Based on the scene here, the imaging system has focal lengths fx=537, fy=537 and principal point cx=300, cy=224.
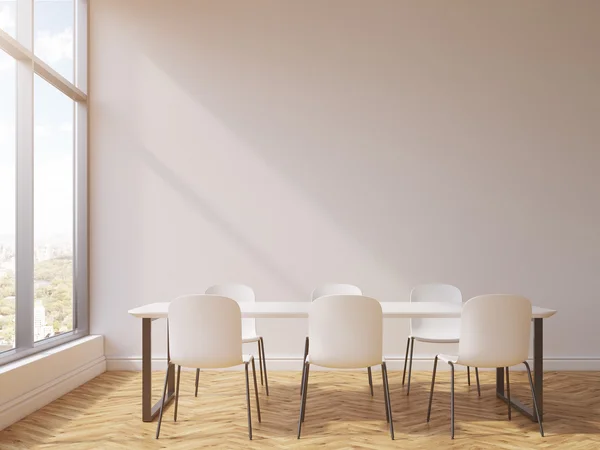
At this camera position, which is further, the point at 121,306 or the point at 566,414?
the point at 121,306

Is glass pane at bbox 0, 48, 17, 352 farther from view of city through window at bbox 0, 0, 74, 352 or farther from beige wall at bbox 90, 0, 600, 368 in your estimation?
beige wall at bbox 90, 0, 600, 368

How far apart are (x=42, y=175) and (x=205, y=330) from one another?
7.45 ft

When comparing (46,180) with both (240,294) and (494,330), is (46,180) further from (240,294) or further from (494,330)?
(494,330)

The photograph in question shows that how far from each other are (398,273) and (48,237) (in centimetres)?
306

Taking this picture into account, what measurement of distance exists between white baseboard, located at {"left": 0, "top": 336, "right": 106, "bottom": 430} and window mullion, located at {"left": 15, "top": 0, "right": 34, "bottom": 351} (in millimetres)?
318

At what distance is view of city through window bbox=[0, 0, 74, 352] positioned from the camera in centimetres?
377

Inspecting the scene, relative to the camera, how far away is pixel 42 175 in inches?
171

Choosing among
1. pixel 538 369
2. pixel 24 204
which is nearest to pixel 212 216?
pixel 24 204

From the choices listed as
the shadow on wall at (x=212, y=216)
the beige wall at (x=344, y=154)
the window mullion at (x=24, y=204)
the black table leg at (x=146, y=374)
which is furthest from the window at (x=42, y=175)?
the black table leg at (x=146, y=374)

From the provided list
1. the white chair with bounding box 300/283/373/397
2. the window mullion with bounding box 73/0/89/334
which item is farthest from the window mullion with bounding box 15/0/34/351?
the white chair with bounding box 300/283/373/397

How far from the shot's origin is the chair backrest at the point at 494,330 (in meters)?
3.05

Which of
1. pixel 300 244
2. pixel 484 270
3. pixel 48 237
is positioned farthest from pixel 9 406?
pixel 484 270

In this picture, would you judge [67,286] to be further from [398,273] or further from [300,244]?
[398,273]

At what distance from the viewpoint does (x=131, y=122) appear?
5.11 meters
